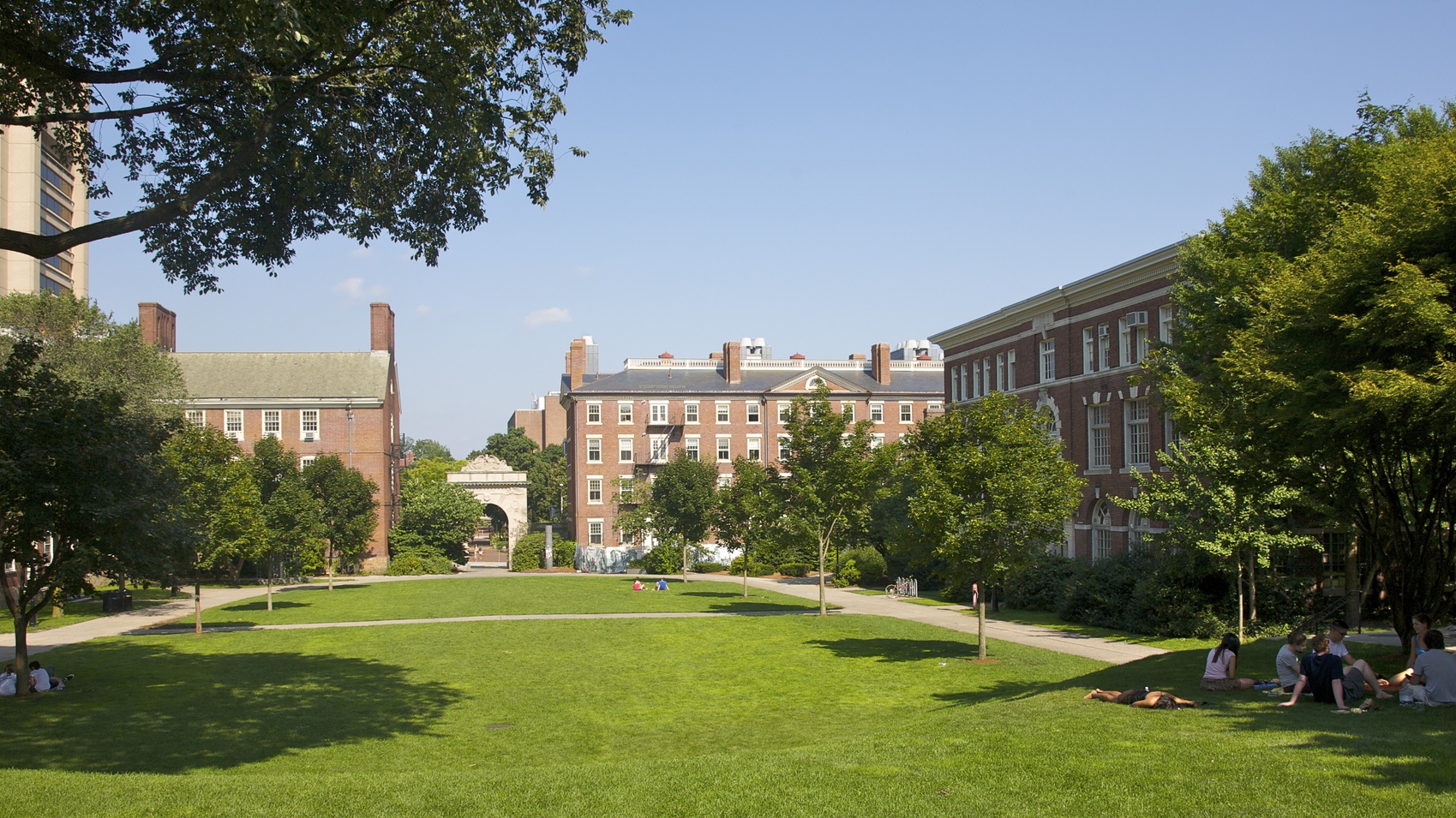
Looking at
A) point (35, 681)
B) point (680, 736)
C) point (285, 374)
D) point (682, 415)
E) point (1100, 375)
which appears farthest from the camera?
point (682, 415)

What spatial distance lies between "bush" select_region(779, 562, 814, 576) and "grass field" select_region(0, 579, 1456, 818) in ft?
112

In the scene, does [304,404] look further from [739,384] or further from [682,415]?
[739,384]

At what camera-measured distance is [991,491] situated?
2373 centimetres

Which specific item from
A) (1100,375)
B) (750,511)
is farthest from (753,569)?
(1100,375)

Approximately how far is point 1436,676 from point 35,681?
23.4 metres

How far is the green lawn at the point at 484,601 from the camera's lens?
3894 centimetres

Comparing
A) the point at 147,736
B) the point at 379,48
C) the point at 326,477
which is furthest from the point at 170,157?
the point at 326,477

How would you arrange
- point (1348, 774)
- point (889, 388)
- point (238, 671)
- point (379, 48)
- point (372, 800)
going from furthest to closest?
1. point (889, 388)
2. point (238, 671)
3. point (379, 48)
4. point (372, 800)
5. point (1348, 774)

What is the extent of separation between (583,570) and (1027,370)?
3633 cm

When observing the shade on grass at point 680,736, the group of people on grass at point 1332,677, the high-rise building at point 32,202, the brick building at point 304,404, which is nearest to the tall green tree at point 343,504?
the brick building at point 304,404

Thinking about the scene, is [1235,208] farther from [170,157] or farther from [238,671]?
[238,671]

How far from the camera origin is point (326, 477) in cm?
6306

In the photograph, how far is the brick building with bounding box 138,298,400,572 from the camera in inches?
2751

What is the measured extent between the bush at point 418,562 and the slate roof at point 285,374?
33.7ft
